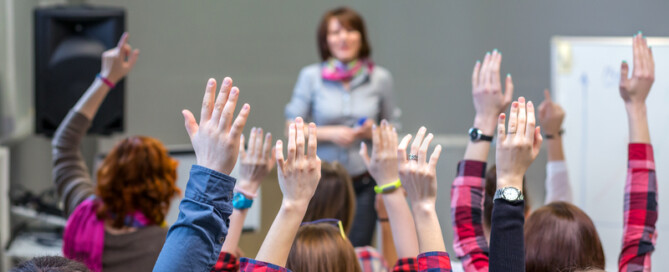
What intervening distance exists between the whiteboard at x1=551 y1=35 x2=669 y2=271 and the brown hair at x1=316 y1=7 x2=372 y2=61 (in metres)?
0.92

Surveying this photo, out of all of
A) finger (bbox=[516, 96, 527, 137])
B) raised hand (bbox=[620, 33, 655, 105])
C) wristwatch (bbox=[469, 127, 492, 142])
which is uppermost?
raised hand (bbox=[620, 33, 655, 105])

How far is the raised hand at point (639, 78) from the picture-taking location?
5.29ft

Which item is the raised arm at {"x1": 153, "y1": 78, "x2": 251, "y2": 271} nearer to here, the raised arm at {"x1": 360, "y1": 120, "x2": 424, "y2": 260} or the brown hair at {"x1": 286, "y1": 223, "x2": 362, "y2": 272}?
the brown hair at {"x1": 286, "y1": 223, "x2": 362, "y2": 272}

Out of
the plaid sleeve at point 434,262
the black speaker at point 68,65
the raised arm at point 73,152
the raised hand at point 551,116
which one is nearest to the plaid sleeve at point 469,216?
the plaid sleeve at point 434,262

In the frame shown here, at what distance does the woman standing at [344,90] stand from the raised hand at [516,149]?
172 cm

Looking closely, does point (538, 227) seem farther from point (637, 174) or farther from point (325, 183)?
point (325, 183)

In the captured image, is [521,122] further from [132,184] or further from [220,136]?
[132,184]

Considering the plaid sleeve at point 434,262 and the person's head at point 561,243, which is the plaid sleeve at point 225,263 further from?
the person's head at point 561,243

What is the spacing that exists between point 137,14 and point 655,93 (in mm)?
2747

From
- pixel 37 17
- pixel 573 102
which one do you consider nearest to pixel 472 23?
pixel 573 102

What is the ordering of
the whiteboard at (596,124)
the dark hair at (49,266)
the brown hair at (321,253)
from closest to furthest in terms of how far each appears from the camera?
the dark hair at (49,266), the brown hair at (321,253), the whiteboard at (596,124)

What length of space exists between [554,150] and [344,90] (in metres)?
1.21

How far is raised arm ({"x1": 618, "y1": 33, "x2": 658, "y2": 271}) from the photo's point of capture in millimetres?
1486

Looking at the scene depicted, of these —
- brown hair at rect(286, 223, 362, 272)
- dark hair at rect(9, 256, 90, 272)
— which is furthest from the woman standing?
dark hair at rect(9, 256, 90, 272)
